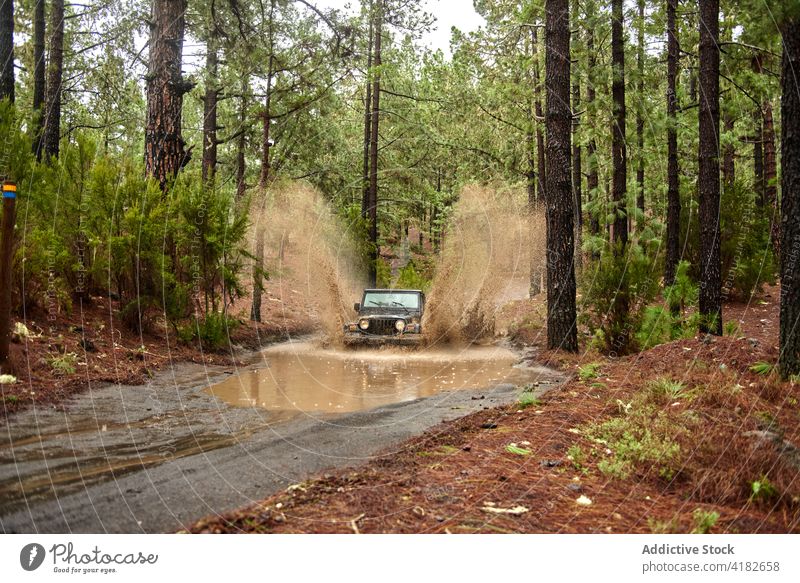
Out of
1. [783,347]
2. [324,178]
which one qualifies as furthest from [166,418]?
[324,178]

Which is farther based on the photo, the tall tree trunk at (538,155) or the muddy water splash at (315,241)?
the muddy water splash at (315,241)

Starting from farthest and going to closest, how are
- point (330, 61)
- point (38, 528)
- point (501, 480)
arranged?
point (330, 61) < point (501, 480) < point (38, 528)

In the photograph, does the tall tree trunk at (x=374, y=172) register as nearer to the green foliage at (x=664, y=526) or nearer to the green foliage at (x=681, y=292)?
the green foliage at (x=681, y=292)

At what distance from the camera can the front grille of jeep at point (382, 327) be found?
15109 mm

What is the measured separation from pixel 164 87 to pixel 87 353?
5987 mm

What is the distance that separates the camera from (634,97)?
16719mm

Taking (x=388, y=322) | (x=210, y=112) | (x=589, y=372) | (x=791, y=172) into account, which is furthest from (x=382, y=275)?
(x=791, y=172)

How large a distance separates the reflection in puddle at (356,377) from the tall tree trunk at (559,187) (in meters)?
1.29

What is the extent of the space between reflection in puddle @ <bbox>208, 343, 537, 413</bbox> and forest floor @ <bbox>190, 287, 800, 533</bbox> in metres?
2.38

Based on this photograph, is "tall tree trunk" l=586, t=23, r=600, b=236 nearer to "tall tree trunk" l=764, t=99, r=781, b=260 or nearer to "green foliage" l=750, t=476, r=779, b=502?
"tall tree trunk" l=764, t=99, r=781, b=260

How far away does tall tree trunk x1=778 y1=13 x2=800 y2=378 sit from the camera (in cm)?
639

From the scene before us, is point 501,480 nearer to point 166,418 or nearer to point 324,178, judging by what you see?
point 166,418

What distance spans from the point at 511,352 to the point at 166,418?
9672 mm

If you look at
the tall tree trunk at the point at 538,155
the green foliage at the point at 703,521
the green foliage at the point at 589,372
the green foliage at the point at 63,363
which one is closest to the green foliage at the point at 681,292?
the green foliage at the point at 589,372
